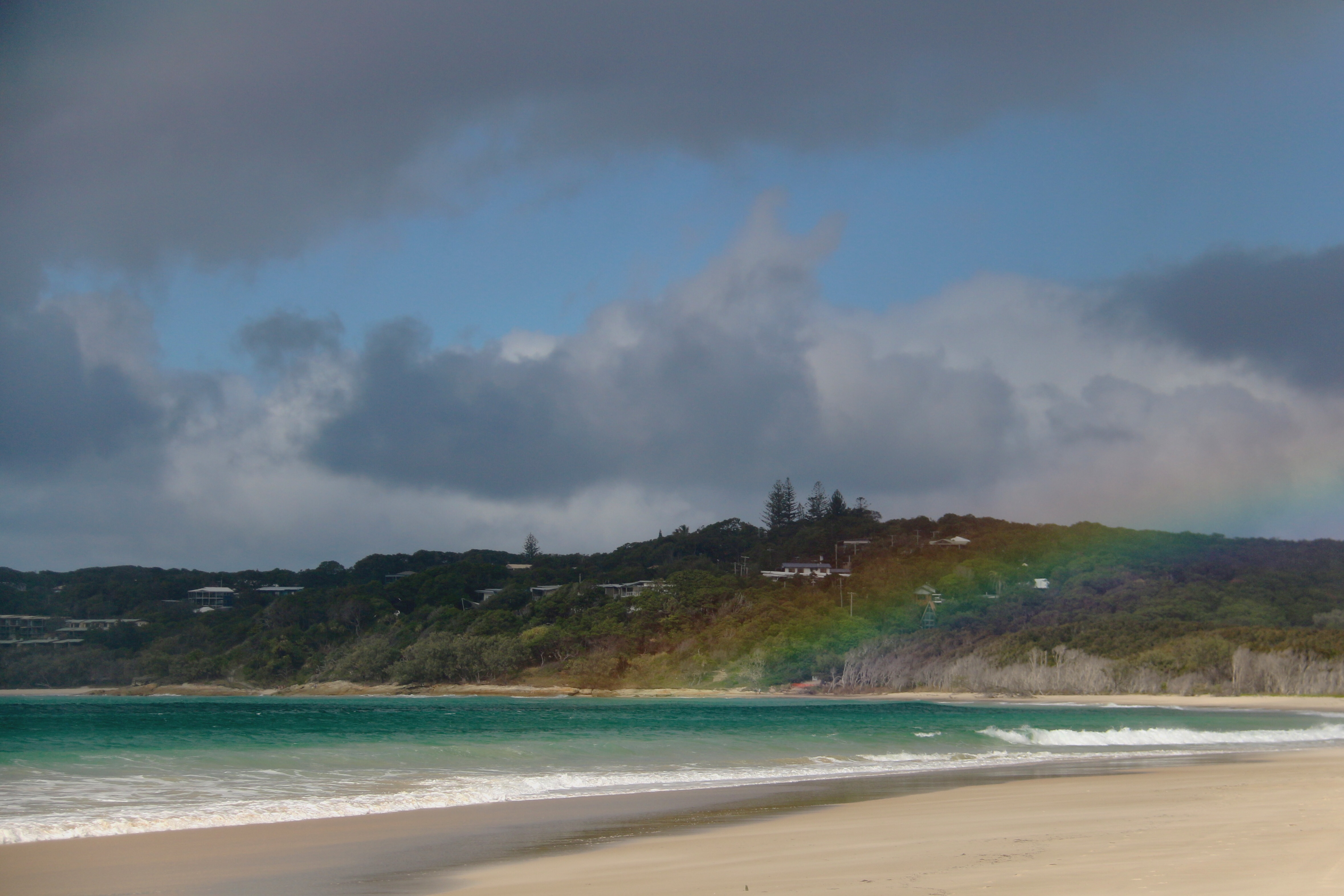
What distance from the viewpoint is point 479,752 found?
2336cm

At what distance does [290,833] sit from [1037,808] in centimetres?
1028

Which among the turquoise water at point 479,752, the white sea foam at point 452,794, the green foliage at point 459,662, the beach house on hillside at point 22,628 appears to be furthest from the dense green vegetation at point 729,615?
the white sea foam at point 452,794

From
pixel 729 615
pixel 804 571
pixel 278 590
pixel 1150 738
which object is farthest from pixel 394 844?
pixel 278 590

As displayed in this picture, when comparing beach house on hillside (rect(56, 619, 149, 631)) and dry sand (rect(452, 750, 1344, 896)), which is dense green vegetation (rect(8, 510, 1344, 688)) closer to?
beach house on hillside (rect(56, 619, 149, 631))

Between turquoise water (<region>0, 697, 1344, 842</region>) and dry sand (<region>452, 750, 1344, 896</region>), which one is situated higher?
dry sand (<region>452, 750, 1344, 896</region>)

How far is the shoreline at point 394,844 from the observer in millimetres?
9555

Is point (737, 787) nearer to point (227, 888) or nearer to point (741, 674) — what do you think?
point (227, 888)

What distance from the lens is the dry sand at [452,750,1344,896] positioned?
8570 millimetres

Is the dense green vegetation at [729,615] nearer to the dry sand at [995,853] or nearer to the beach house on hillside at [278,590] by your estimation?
the beach house on hillside at [278,590]

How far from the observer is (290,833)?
41.3ft

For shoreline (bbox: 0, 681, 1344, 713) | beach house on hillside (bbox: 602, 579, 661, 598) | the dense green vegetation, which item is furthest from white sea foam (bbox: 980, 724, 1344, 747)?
beach house on hillside (bbox: 602, 579, 661, 598)

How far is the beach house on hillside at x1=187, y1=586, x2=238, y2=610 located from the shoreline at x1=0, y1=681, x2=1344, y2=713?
115 ft

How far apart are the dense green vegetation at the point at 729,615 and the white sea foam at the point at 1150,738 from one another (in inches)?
1550

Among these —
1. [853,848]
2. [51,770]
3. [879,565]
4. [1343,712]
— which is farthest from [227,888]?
[879,565]
